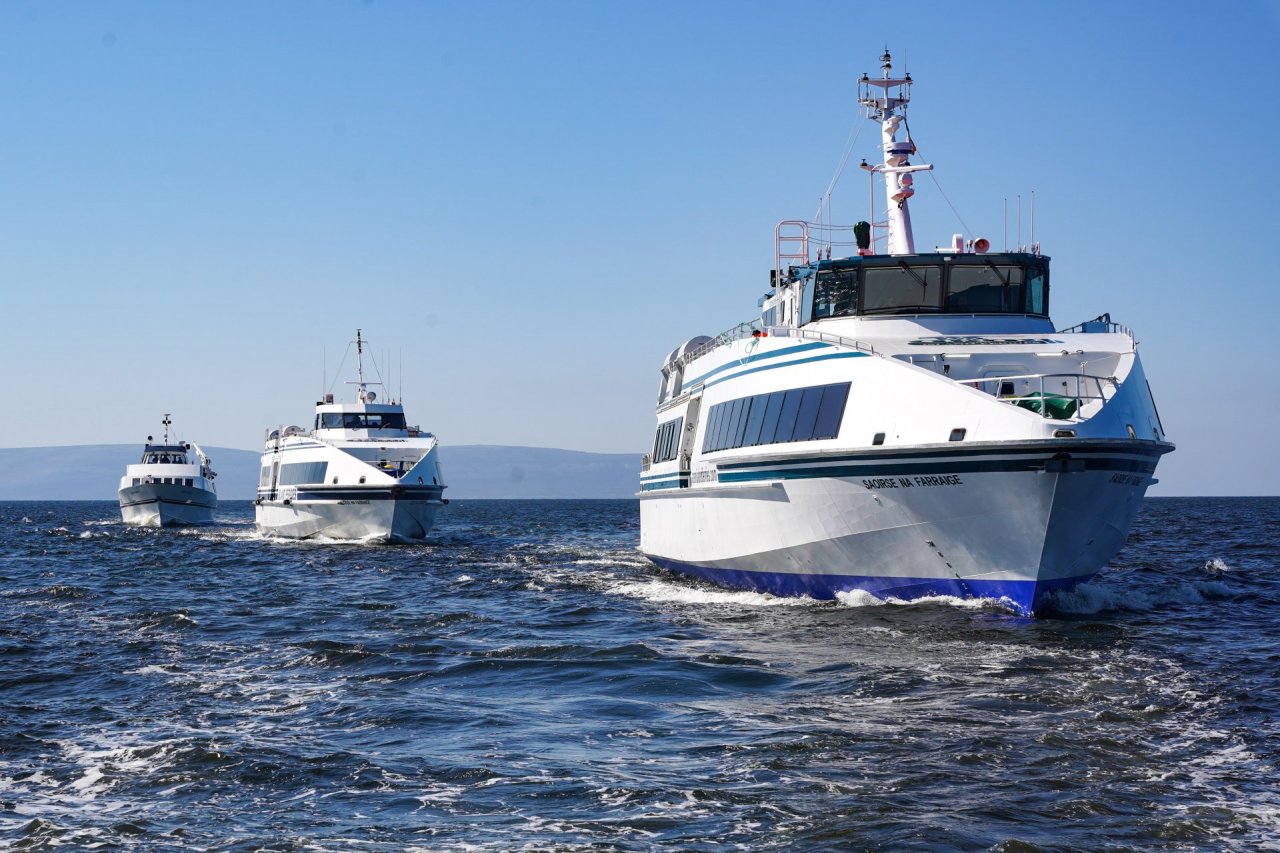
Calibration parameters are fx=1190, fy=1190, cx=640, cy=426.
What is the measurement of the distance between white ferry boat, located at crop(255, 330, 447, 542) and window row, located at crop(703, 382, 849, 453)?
76.2ft

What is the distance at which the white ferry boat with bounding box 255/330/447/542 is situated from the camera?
1855 inches

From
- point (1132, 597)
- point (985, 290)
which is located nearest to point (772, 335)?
point (985, 290)

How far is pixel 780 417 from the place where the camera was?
2283 cm

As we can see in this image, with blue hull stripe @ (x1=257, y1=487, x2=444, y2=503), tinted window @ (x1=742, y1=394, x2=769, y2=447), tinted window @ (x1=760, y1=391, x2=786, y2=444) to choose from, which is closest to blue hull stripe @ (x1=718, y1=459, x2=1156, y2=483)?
tinted window @ (x1=760, y1=391, x2=786, y2=444)

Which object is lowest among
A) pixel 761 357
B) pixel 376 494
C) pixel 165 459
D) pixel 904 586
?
pixel 904 586

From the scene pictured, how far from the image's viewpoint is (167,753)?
461 inches

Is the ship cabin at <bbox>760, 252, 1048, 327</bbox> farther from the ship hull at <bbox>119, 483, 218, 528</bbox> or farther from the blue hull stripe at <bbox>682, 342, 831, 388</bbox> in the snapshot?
the ship hull at <bbox>119, 483, 218, 528</bbox>

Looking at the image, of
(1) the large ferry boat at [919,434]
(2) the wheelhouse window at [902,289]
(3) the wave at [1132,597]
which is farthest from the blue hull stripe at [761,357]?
(3) the wave at [1132,597]

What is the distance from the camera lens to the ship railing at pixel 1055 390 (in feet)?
61.3

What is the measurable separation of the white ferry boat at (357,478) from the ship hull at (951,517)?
1047 inches

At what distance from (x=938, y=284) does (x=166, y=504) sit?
205ft

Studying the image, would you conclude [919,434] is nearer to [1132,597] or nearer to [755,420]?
[755,420]

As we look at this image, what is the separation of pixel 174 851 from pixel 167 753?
322cm

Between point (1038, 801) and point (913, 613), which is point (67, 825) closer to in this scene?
point (1038, 801)
